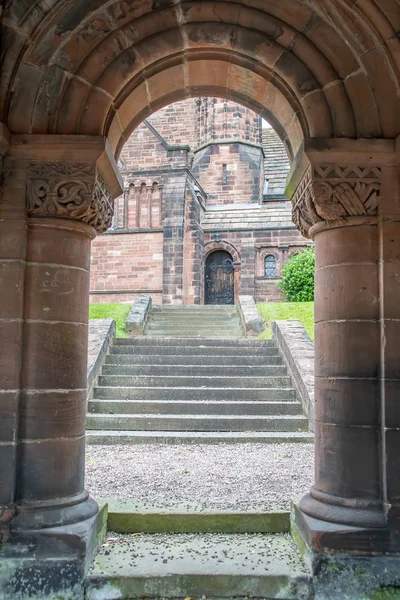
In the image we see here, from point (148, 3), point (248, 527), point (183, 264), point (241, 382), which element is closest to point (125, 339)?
point (241, 382)

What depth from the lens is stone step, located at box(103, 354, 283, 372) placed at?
10.2 m

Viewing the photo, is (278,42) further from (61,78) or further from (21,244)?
(21,244)

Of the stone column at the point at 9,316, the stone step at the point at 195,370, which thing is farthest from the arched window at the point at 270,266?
the stone column at the point at 9,316

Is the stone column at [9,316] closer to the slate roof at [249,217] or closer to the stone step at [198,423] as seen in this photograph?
the stone step at [198,423]

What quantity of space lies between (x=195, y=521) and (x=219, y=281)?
62.7 feet

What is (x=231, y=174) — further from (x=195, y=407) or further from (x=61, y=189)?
(x=61, y=189)

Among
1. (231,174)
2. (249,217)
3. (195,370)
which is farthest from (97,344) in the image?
(231,174)

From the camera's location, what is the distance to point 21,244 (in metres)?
3.55

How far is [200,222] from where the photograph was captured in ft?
74.0

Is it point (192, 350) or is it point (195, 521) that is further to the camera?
point (192, 350)

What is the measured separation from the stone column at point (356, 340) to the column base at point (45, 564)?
1375 millimetres

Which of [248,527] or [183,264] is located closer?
[248,527]

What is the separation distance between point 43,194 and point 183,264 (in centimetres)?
1752

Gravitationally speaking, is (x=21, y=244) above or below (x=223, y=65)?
below
